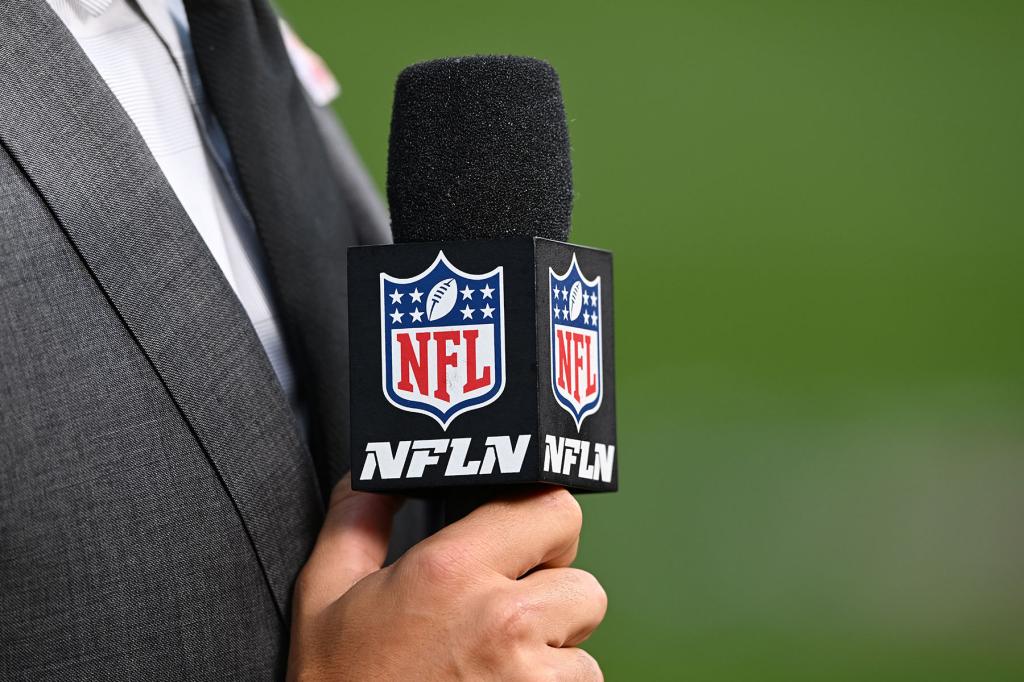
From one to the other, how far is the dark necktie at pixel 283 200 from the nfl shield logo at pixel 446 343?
0.19 metres

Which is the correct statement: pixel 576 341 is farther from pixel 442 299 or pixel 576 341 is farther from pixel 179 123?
pixel 179 123

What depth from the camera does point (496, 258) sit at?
0.50 m

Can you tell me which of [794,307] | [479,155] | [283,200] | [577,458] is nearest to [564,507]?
[577,458]

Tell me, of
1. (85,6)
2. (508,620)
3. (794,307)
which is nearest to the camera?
(508,620)

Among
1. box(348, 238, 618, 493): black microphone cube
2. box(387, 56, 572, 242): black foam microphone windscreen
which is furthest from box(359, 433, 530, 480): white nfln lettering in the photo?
box(387, 56, 572, 242): black foam microphone windscreen

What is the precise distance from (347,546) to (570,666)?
130 millimetres

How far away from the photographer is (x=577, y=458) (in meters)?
0.52

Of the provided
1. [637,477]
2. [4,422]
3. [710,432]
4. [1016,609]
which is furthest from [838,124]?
[4,422]

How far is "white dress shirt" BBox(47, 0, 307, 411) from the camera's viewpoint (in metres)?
0.65

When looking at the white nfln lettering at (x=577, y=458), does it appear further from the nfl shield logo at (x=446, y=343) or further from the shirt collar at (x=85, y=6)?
the shirt collar at (x=85, y=6)

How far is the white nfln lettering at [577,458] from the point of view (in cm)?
50

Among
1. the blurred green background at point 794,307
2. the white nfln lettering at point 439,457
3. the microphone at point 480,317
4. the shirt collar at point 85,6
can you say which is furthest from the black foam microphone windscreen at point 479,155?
the blurred green background at point 794,307

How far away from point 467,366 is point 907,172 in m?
2.44

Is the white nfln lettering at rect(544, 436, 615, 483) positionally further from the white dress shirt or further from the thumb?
the white dress shirt
